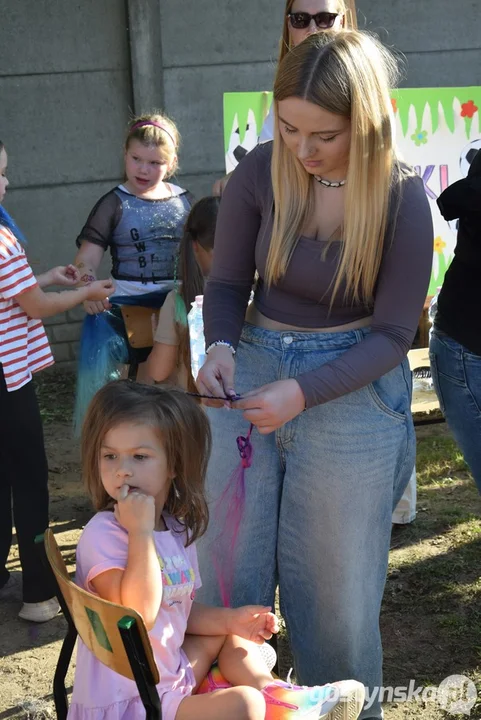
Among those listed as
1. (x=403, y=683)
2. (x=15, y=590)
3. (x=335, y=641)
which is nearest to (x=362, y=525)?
(x=335, y=641)

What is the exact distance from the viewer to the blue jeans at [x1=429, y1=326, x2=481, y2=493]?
2475 millimetres

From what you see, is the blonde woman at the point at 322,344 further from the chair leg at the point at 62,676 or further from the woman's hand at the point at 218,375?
the chair leg at the point at 62,676

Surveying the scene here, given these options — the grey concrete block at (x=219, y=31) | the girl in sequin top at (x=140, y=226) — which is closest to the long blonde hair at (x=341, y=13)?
the girl in sequin top at (x=140, y=226)

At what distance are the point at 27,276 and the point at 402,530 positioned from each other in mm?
1859

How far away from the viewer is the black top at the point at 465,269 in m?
2.38

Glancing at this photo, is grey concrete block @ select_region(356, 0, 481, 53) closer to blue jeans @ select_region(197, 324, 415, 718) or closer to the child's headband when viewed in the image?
the child's headband

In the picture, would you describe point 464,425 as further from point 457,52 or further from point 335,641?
point 457,52

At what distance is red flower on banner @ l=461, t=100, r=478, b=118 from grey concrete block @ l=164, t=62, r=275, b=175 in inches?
51.9

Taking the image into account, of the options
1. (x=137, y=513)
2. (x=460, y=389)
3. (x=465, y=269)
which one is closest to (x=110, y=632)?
(x=137, y=513)

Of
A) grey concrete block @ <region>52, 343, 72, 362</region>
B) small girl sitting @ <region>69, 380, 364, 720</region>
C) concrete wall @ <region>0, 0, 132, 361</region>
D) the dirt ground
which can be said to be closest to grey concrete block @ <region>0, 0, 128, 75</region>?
concrete wall @ <region>0, 0, 132, 361</region>

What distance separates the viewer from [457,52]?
646 cm

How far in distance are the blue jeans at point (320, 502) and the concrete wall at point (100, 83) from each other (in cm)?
417

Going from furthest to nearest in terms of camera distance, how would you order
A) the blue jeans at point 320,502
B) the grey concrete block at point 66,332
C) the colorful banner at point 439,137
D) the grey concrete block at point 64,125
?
the grey concrete block at point 66,332
the grey concrete block at point 64,125
the colorful banner at point 439,137
the blue jeans at point 320,502

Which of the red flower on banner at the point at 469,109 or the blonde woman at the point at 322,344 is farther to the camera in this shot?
the red flower on banner at the point at 469,109
